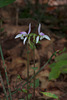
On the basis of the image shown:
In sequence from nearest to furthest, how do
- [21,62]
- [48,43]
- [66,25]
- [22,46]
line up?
1. [21,62]
2. [22,46]
3. [48,43]
4. [66,25]

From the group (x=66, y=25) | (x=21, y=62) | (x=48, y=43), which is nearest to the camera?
(x=21, y=62)

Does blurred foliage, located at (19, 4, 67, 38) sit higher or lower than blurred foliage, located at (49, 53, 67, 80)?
higher

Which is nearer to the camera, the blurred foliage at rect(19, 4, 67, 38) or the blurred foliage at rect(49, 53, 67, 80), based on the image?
the blurred foliage at rect(49, 53, 67, 80)

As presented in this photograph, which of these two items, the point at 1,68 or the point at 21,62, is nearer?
the point at 1,68

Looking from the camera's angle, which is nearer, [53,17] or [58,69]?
[58,69]

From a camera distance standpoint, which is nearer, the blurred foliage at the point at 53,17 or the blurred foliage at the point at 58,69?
the blurred foliage at the point at 58,69

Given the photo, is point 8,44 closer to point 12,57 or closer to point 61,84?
point 12,57

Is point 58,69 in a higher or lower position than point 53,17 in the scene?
lower

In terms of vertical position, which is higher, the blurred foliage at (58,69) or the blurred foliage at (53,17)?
the blurred foliage at (53,17)

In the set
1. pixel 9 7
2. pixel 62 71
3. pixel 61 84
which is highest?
pixel 9 7

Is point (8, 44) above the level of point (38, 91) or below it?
above

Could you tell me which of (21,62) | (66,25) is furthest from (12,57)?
(66,25)
